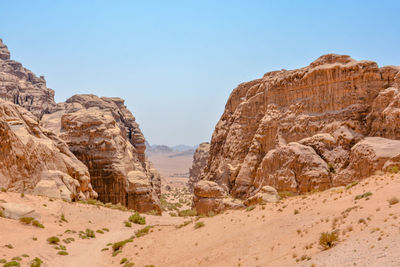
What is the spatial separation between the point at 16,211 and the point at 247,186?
18.3m

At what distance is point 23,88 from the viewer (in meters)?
71.5

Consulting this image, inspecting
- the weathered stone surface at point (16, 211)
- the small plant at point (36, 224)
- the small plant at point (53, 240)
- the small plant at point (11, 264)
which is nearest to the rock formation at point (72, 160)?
the weathered stone surface at point (16, 211)

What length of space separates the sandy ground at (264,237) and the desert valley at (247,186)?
6 cm

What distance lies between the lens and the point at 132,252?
1688 cm

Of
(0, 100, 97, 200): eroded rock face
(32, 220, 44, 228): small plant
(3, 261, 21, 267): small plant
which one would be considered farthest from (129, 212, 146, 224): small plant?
(3, 261, 21, 267): small plant

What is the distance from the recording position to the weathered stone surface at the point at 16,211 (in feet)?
63.8

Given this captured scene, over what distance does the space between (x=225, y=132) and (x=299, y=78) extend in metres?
10.9

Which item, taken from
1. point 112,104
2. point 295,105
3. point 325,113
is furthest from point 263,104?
point 112,104

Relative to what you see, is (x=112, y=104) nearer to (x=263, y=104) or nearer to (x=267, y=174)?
(x=263, y=104)

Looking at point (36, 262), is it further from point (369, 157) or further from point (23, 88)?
point (23, 88)

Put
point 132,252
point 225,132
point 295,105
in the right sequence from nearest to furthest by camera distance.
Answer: point 132,252 < point 295,105 < point 225,132

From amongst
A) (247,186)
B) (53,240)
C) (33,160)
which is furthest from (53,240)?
(247,186)

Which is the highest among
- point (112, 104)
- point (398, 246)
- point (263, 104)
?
point (112, 104)

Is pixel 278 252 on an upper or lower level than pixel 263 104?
lower
